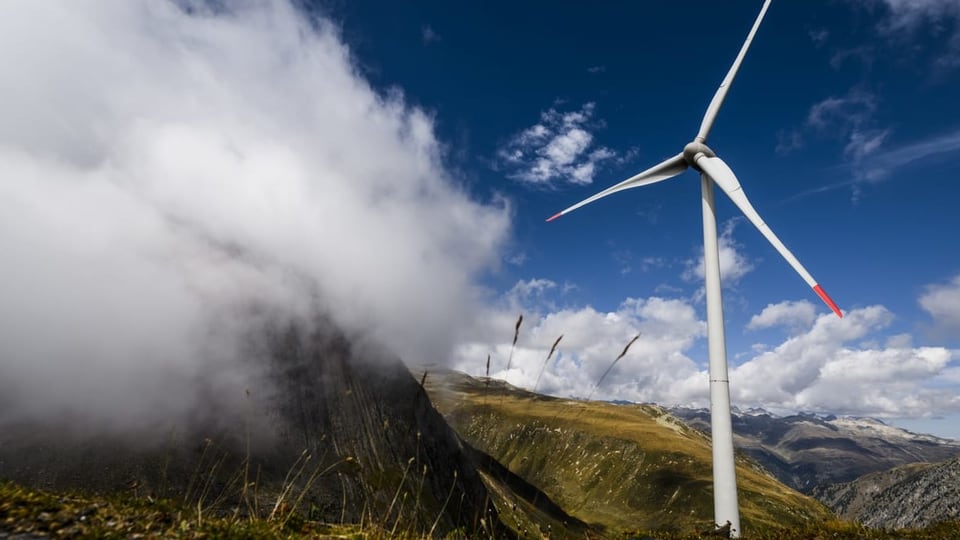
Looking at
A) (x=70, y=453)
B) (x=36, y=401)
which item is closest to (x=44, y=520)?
(x=70, y=453)

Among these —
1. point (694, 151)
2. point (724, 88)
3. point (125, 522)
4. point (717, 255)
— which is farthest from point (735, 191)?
point (125, 522)

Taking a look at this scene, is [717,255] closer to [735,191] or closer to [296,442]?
[735,191]

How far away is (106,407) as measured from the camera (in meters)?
134

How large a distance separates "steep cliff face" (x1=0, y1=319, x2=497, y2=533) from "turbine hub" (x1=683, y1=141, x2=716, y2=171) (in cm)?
6632

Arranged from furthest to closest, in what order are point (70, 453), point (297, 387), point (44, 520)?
point (297, 387), point (70, 453), point (44, 520)

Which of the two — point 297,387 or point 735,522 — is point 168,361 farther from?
point 735,522

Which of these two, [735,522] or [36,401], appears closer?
[735,522]

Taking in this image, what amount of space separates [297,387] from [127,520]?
170260 millimetres

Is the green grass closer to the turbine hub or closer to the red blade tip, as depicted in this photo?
the red blade tip

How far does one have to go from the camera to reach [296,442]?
14475 centimetres

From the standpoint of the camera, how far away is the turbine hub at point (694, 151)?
25.1 meters

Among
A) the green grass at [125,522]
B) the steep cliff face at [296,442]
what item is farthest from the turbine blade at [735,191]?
the steep cliff face at [296,442]

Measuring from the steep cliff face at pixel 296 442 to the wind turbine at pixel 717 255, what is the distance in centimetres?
6519

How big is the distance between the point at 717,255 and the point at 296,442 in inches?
5954
